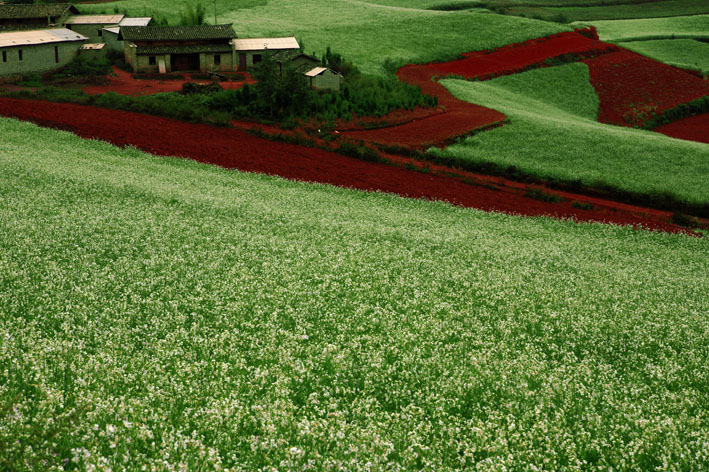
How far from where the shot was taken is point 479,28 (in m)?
94.1

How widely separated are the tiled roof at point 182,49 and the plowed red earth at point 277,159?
86.1 feet

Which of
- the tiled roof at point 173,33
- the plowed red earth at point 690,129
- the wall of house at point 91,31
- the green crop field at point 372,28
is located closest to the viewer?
the plowed red earth at point 690,129

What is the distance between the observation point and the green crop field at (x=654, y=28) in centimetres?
10281

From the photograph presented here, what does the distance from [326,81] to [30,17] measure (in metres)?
53.4

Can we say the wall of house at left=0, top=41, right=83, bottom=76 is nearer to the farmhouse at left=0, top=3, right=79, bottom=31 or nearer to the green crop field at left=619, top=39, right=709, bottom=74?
the farmhouse at left=0, top=3, right=79, bottom=31

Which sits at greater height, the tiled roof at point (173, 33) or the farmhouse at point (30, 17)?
the farmhouse at point (30, 17)

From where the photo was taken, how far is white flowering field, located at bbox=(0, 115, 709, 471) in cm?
742

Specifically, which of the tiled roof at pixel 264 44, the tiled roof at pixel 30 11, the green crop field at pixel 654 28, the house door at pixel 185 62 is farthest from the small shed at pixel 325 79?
the green crop field at pixel 654 28

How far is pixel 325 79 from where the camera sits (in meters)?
58.9

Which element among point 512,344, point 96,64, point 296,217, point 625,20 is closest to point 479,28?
point 625,20

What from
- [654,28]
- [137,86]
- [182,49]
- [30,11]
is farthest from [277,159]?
[654,28]

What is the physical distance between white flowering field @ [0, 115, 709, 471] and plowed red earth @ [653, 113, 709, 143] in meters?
42.4

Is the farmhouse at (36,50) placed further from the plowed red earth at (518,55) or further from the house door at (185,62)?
the plowed red earth at (518,55)

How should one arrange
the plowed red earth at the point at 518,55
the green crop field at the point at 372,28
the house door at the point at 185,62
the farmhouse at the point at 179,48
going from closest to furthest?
the farmhouse at the point at 179,48 → the house door at the point at 185,62 → the plowed red earth at the point at 518,55 → the green crop field at the point at 372,28
